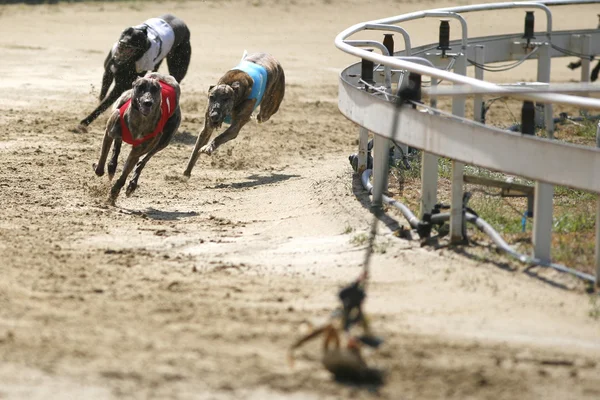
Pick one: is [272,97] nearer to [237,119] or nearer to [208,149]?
[237,119]

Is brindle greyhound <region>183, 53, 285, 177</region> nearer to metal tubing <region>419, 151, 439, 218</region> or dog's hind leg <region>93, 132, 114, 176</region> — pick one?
dog's hind leg <region>93, 132, 114, 176</region>

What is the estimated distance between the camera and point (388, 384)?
149 inches

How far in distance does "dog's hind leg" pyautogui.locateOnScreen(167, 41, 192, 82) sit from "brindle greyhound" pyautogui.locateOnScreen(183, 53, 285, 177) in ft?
5.33

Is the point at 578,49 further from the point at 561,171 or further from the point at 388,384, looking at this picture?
the point at 388,384

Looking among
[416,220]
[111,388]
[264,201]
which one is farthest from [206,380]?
[264,201]

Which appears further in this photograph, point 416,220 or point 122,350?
point 416,220

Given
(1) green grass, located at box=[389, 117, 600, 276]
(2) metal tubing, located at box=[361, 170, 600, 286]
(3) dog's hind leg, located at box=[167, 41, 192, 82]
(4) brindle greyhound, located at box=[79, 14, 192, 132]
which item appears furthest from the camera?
(3) dog's hind leg, located at box=[167, 41, 192, 82]

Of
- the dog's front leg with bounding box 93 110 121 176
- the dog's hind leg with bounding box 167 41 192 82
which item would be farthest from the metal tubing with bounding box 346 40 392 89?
the dog's hind leg with bounding box 167 41 192 82

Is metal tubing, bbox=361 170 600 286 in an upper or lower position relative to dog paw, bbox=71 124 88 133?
upper

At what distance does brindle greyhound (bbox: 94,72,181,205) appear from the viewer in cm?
788

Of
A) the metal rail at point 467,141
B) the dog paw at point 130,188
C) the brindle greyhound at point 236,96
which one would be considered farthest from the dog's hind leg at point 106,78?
the metal rail at point 467,141

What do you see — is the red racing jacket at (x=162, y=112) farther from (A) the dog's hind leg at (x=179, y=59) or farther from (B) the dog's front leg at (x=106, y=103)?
(A) the dog's hind leg at (x=179, y=59)

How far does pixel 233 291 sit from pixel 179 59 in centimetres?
683

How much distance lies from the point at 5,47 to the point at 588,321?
1180 centimetres
